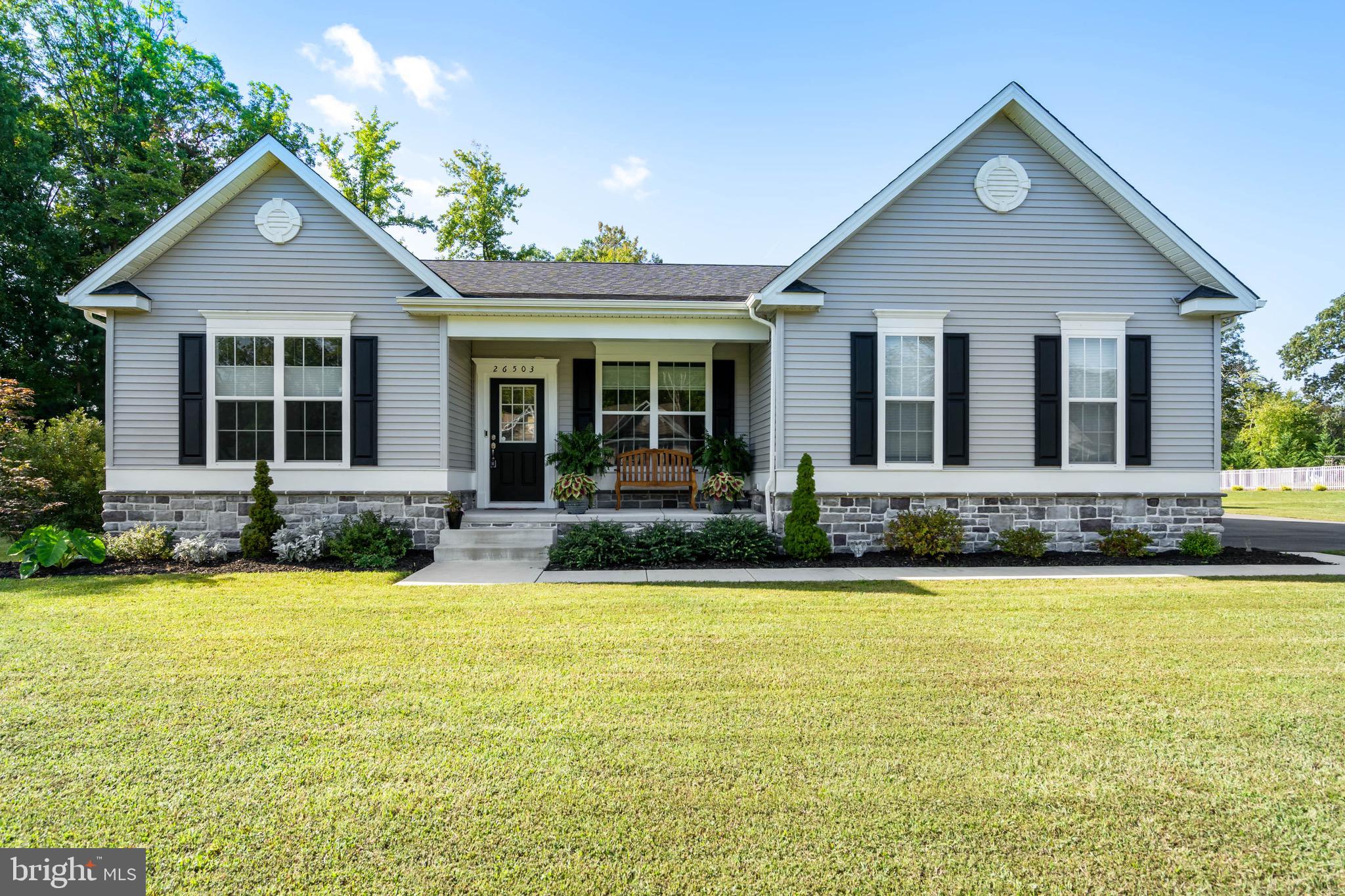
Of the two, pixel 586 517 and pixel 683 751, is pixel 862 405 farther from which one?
pixel 683 751

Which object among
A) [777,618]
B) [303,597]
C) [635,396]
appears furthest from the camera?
[635,396]

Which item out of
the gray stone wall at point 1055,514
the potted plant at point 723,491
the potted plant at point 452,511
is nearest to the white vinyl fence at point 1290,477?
the gray stone wall at point 1055,514

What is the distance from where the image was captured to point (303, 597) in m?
6.22

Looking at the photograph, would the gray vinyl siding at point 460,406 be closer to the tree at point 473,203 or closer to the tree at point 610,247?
the tree at point 473,203

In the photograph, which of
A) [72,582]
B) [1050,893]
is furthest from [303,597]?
[1050,893]

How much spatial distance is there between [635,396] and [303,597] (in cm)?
577

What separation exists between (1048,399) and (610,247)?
26.8 metres

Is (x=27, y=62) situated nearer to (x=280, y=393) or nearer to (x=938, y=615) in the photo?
(x=280, y=393)

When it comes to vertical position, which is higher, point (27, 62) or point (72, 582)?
point (27, 62)

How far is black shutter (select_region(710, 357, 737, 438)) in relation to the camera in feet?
34.9

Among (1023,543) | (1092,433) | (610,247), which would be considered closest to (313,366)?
(1023,543)

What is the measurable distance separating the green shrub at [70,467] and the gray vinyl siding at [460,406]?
550 cm

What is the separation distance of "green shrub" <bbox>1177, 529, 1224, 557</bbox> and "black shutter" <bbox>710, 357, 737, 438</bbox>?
253 inches

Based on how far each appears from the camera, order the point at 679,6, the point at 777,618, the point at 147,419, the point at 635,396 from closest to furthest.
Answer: the point at 777,618 → the point at 147,419 → the point at 635,396 → the point at 679,6
